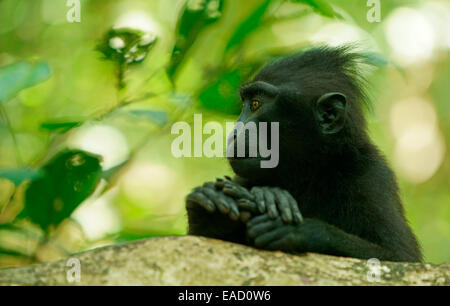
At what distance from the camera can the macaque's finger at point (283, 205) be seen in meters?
3.69

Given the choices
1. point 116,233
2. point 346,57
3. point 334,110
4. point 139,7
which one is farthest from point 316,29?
point 116,233

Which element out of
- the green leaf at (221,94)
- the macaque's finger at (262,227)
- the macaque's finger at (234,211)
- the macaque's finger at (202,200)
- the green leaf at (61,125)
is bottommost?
the macaque's finger at (262,227)

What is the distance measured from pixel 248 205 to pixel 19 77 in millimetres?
1758

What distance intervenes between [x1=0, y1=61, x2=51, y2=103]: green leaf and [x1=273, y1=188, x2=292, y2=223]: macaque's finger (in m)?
1.71

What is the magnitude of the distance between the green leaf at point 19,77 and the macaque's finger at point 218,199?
131cm

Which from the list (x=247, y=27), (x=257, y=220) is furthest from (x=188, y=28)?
(x=257, y=220)

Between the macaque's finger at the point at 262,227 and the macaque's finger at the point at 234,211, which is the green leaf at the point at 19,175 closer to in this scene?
the macaque's finger at the point at 234,211

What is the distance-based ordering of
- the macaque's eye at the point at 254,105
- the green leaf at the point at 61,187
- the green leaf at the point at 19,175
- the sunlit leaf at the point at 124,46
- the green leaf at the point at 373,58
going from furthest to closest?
the green leaf at the point at 373,58 → the macaque's eye at the point at 254,105 → the sunlit leaf at the point at 124,46 → the green leaf at the point at 61,187 → the green leaf at the point at 19,175

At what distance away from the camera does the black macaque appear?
3762mm

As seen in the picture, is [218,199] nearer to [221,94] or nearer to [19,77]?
[221,94]

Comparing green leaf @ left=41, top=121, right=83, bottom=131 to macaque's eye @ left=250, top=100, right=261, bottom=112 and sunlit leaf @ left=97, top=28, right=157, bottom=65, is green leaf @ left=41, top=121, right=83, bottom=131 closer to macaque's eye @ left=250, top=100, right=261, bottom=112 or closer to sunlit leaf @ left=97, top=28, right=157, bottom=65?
sunlit leaf @ left=97, top=28, right=157, bottom=65

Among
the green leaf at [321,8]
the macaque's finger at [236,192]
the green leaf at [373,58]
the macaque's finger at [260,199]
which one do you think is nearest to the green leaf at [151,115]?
the macaque's finger at [236,192]

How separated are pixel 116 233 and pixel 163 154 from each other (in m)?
6.97

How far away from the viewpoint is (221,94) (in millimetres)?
4613
